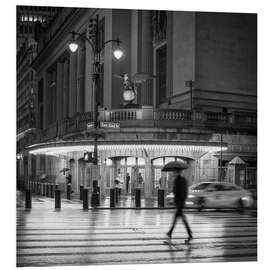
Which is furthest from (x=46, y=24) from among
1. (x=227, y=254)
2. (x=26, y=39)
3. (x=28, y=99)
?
(x=227, y=254)

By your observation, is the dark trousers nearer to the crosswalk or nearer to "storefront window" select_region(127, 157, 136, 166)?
the crosswalk

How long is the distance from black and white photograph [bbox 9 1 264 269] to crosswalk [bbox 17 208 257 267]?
0.04 meters

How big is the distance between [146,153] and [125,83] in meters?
1.96

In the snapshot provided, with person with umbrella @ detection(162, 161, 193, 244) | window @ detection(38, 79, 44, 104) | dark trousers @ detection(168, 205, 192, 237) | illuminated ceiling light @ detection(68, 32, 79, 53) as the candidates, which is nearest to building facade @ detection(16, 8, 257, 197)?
window @ detection(38, 79, 44, 104)

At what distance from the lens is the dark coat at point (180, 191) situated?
13.2 meters

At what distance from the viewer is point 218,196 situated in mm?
15156

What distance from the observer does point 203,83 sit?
1583 centimetres

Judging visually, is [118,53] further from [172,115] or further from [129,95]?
[172,115]

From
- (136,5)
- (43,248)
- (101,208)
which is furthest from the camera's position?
(101,208)

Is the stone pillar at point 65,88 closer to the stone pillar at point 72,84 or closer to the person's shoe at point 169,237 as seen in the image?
the stone pillar at point 72,84

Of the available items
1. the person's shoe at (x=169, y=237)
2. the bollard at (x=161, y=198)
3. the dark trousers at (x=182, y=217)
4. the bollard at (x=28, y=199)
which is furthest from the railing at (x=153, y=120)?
the person's shoe at (x=169, y=237)

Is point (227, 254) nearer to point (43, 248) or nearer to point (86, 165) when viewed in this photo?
point (43, 248)

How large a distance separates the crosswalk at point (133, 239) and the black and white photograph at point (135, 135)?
35 millimetres

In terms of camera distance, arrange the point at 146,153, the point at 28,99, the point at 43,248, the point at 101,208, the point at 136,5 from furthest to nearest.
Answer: the point at 101,208
the point at 146,153
the point at 28,99
the point at 136,5
the point at 43,248
